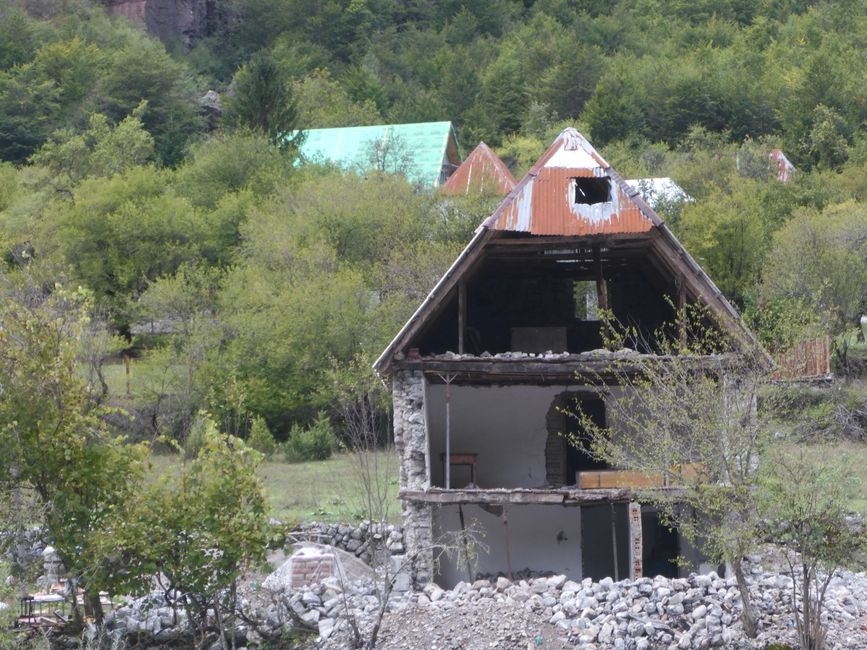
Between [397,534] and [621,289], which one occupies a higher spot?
[621,289]

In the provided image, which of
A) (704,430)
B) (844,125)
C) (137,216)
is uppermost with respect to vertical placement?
(844,125)

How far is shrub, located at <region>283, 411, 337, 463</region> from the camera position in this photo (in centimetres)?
3884

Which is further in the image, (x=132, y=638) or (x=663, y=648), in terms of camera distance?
(x=132, y=638)

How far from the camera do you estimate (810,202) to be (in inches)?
2132

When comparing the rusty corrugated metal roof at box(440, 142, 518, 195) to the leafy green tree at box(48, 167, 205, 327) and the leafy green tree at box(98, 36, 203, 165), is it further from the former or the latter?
the leafy green tree at box(98, 36, 203, 165)

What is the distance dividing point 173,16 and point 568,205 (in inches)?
4069

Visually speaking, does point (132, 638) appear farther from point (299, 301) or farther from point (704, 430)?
point (299, 301)

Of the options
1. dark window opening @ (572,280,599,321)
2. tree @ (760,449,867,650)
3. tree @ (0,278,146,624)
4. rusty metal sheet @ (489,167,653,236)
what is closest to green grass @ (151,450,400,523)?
tree @ (0,278,146,624)

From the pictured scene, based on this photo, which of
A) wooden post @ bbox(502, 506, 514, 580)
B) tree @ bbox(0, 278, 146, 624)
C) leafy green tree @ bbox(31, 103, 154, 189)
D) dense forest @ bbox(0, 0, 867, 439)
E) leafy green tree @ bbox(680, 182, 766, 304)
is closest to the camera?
tree @ bbox(0, 278, 146, 624)

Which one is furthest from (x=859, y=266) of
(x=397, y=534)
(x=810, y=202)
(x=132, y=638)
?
(x=132, y=638)

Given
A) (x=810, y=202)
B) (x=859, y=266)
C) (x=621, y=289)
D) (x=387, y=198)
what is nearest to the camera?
(x=621, y=289)

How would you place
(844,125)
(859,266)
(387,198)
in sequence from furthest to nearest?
(844,125) → (387,198) → (859,266)

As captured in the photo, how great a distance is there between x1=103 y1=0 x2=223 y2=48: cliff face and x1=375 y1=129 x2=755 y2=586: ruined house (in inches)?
3796

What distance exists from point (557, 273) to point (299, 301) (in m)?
15.7
